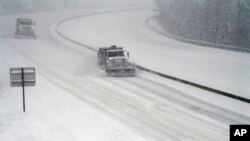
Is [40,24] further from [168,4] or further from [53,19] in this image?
[168,4]

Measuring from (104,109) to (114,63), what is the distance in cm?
985

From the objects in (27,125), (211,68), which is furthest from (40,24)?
(27,125)

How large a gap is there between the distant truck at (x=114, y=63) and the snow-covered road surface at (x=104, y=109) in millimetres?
676

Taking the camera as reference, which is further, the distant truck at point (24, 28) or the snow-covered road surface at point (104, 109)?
the distant truck at point (24, 28)

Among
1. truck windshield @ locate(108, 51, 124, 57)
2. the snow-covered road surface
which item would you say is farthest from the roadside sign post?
truck windshield @ locate(108, 51, 124, 57)

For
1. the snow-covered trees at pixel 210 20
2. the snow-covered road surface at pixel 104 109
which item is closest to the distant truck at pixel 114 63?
the snow-covered road surface at pixel 104 109

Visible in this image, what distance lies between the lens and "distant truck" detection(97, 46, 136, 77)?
93.2ft

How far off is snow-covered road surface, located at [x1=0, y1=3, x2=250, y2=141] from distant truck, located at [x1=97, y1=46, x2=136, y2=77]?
676mm

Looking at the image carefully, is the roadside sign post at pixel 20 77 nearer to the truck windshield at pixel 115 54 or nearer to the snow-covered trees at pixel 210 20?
the truck windshield at pixel 115 54

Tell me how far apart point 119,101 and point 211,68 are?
486 inches

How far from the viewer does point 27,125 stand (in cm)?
1766

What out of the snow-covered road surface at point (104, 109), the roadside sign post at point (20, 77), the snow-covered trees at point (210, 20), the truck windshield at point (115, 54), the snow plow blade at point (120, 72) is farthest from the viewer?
the snow-covered trees at point (210, 20)

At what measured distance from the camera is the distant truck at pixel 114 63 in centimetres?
2841

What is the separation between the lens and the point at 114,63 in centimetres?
2980
